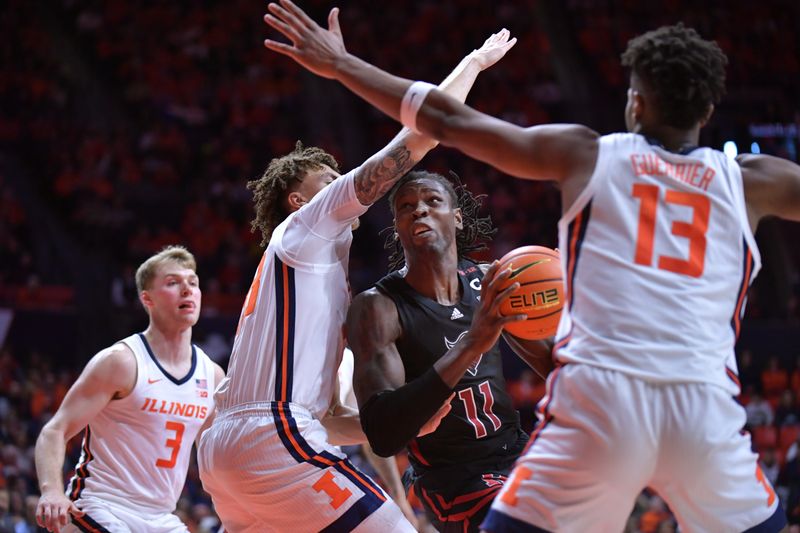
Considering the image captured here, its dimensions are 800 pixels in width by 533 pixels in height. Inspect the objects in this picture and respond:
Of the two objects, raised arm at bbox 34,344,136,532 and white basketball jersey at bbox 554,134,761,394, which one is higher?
white basketball jersey at bbox 554,134,761,394

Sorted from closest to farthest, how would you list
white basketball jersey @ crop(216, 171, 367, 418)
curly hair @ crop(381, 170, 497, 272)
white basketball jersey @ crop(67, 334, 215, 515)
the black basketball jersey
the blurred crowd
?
white basketball jersey @ crop(216, 171, 367, 418) → the black basketball jersey → curly hair @ crop(381, 170, 497, 272) → white basketball jersey @ crop(67, 334, 215, 515) → the blurred crowd

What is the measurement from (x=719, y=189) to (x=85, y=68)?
1838 cm

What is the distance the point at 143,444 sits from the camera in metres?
5.84

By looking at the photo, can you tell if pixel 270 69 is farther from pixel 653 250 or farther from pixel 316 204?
pixel 653 250

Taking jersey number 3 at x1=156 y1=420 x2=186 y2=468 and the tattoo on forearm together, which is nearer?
the tattoo on forearm

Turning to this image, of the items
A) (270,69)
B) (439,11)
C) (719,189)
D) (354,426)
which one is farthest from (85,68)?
(719,189)

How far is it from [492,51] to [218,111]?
1495 cm

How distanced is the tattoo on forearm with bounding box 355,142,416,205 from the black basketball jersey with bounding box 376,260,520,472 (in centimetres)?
52

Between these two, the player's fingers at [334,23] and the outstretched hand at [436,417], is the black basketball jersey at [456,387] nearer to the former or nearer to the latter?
the outstretched hand at [436,417]

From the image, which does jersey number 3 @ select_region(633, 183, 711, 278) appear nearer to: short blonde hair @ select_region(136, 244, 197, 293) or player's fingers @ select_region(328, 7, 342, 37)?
player's fingers @ select_region(328, 7, 342, 37)

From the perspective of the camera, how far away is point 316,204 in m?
4.40

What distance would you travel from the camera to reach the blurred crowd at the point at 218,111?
50.2 feet

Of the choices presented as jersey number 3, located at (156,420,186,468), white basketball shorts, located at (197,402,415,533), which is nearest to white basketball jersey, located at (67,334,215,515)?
jersey number 3, located at (156,420,186,468)

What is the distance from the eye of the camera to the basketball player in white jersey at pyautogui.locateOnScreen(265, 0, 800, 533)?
10.1 feet
